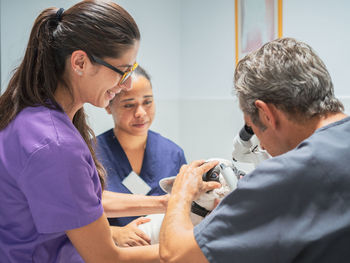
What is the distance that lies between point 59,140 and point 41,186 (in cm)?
13

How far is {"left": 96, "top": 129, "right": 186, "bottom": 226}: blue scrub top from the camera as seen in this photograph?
200cm

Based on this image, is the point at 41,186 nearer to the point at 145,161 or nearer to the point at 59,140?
the point at 59,140

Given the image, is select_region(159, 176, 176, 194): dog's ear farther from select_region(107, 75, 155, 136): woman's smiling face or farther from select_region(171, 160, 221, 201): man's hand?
select_region(107, 75, 155, 136): woman's smiling face

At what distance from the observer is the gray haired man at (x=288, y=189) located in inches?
33.6

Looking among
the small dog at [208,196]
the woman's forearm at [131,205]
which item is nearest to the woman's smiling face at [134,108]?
the woman's forearm at [131,205]

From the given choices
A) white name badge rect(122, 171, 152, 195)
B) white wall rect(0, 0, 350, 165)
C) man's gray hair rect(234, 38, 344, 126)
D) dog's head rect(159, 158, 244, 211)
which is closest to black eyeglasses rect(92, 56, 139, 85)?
man's gray hair rect(234, 38, 344, 126)

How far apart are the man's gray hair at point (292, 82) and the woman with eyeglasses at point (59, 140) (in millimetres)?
413

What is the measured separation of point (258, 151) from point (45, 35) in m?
0.96

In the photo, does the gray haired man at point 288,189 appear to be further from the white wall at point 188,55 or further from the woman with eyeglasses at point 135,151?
the white wall at point 188,55

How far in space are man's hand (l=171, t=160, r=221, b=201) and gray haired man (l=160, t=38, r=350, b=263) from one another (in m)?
0.14

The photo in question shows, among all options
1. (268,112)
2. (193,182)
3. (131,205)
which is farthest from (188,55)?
(268,112)

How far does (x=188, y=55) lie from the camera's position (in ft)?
10.2

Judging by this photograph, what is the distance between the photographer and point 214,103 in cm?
287

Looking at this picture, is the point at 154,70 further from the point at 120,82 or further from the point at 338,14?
the point at 120,82
